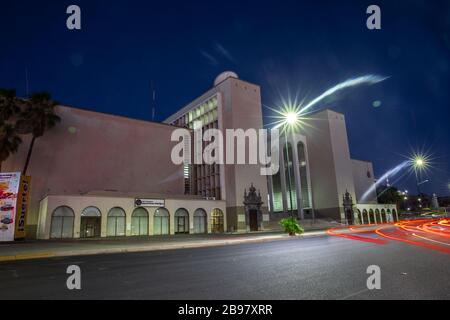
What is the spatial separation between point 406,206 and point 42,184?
552 feet

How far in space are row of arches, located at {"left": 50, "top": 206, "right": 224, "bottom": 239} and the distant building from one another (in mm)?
105

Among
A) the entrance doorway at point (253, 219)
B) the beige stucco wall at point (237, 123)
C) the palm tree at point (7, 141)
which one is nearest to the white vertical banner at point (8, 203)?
the palm tree at point (7, 141)

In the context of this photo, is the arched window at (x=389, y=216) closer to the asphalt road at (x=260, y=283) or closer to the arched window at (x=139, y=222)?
the arched window at (x=139, y=222)

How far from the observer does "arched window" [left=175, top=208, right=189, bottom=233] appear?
128 feet

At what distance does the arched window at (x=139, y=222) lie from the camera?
35.2 metres

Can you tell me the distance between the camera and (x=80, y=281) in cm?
659

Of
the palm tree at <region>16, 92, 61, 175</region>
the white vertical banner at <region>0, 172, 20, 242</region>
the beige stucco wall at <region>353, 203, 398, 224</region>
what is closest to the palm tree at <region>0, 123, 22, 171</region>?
the palm tree at <region>16, 92, 61, 175</region>

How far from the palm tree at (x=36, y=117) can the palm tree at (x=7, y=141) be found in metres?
1.49

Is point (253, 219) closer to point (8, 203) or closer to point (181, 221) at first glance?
point (181, 221)

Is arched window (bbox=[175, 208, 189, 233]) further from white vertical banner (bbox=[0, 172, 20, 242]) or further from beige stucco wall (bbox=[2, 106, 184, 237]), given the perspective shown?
white vertical banner (bbox=[0, 172, 20, 242])

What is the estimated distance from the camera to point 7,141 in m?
31.2

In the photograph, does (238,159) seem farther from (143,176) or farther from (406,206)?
(406,206)

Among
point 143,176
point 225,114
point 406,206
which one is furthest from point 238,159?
point 406,206

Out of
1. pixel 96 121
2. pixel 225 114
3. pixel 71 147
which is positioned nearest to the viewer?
pixel 71 147
